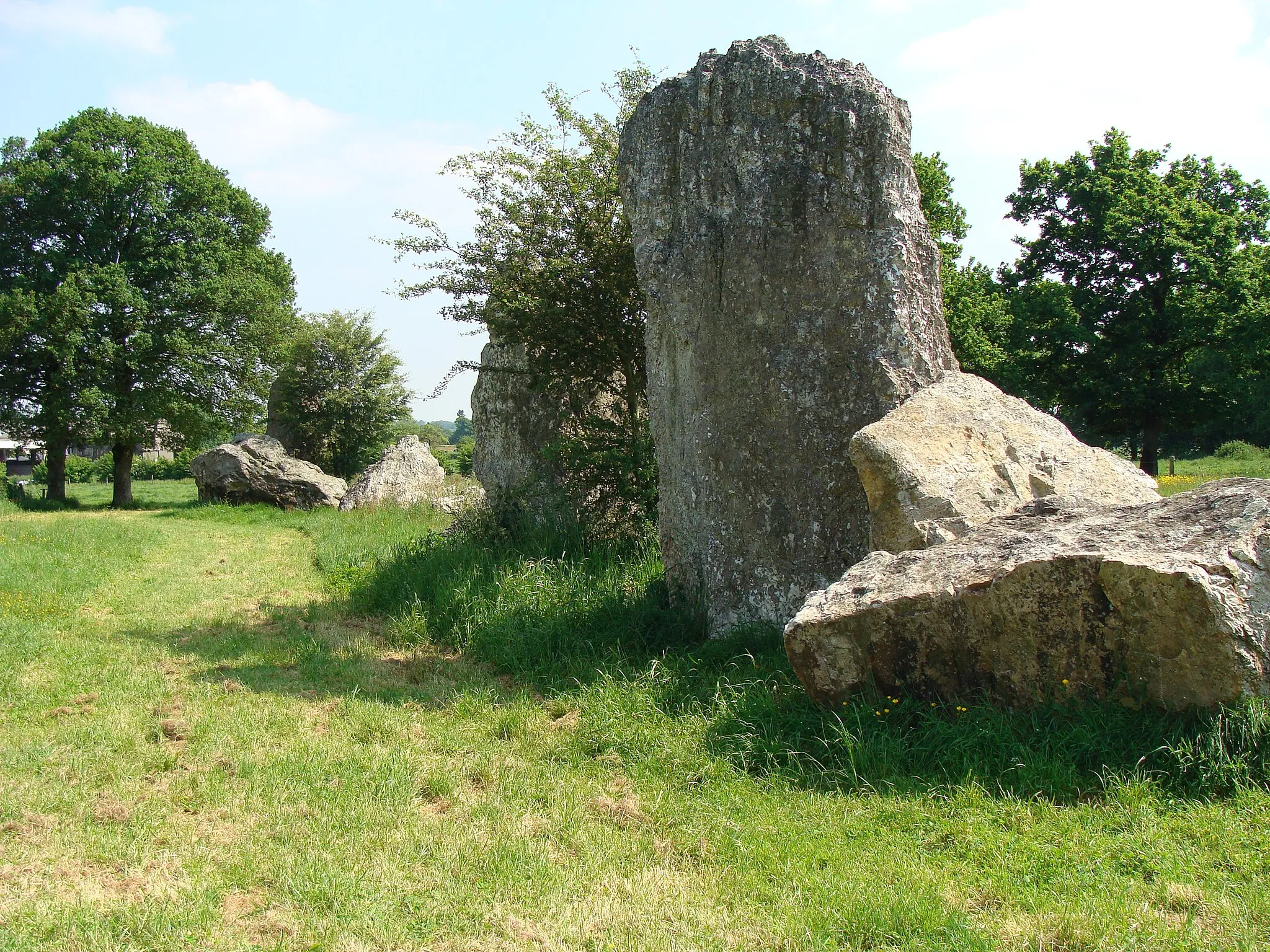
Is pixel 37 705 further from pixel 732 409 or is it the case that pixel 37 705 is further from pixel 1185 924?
pixel 1185 924

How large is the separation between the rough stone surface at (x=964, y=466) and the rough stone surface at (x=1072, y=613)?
0.53 m

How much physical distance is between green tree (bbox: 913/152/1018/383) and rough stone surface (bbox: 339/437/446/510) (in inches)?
568

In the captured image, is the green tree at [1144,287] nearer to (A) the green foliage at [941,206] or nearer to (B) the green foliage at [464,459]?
(A) the green foliage at [941,206]

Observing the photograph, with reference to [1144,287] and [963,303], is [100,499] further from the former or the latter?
[1144,287]

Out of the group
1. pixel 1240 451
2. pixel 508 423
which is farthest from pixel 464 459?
pixel 1240 451

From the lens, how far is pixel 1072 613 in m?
4.52

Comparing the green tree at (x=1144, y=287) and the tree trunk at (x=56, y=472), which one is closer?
the tree trunk at (x=56, y=472)

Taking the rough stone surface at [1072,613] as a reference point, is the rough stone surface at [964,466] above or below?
above

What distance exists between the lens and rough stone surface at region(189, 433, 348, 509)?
2158 cm

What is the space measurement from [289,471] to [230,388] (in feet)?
14.1

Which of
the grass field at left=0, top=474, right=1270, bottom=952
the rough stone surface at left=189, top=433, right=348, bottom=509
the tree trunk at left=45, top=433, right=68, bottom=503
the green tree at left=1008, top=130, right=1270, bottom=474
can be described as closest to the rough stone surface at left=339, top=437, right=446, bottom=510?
the rough stone surface at left=189, top=433, right=348, bottom=509

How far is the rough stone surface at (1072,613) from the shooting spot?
421 centimetres

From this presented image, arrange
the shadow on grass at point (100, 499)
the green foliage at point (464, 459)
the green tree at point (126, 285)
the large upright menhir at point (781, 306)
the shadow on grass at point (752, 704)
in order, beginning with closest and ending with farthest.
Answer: the shadow on grass at point (752, 704)
the large upright menhir at point (781, 306)
the green tree at point (126, 285)
the shadow on grass at point (100, 499)
the green foliage at point (464, 459)

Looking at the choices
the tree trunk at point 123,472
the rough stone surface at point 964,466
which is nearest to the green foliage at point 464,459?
the tree trunk at point 123,472
